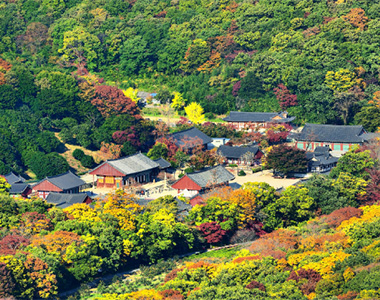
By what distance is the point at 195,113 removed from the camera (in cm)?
8762

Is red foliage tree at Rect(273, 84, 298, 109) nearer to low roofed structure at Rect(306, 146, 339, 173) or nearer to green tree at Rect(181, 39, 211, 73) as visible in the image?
green tree at Rect(181, 39, 211, 73)

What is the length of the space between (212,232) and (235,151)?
75.8 ft

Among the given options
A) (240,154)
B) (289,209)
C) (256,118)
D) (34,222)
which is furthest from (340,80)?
(34,222)

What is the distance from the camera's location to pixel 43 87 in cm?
8331

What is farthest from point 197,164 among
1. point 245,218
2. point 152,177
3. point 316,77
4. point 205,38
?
point 205,38

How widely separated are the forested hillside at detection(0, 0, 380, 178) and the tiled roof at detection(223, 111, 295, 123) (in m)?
3.10

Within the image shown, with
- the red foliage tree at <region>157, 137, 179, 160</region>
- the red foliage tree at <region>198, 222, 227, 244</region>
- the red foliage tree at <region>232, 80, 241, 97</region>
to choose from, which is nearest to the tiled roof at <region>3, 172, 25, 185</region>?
the red foliage tree at <region>157, 137, 179, 160</region>

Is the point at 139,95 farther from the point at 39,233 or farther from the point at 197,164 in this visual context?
the point at 39,233

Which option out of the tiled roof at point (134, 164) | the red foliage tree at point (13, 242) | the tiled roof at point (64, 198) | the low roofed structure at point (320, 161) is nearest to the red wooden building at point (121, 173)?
the tiled roof at point (134, 164)

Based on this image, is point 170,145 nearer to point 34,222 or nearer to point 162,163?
point 162,163

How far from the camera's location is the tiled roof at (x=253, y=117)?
8456cm

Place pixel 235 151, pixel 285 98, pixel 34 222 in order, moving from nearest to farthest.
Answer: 1. pixel 34 222
2. pixel 235 151
3. pixel 285 98

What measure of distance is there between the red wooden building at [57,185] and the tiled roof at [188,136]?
14459 millimetres

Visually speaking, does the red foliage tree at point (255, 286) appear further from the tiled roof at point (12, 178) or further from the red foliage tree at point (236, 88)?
the red foliage tree at point (236, 88)
